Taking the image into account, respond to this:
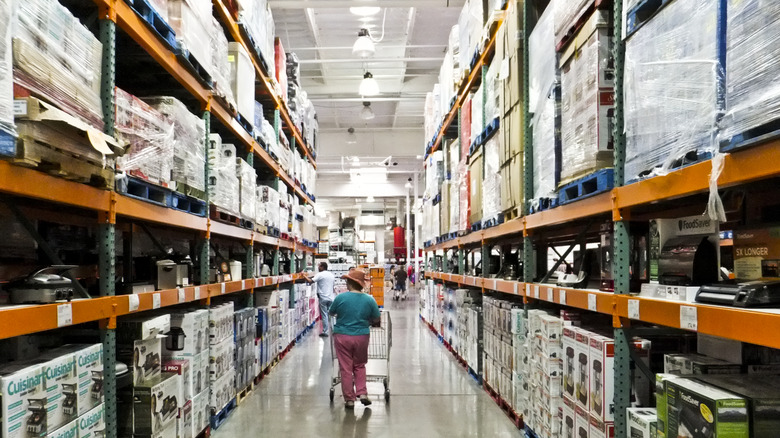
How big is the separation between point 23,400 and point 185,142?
2.55 meters

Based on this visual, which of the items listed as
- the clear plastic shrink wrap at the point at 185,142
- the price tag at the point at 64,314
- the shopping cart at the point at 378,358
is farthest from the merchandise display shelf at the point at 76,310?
the shopping cart at the point at 378,358

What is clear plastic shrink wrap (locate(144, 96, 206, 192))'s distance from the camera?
13.8ft

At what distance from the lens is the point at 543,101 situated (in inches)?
176

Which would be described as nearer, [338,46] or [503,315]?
[503,315]

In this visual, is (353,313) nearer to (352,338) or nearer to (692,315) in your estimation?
(352,338)

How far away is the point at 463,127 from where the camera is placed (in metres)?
8.15

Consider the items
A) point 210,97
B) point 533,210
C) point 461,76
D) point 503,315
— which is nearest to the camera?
point 533,210

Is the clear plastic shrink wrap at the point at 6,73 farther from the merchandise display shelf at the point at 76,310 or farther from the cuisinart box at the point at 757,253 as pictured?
the cuisinart box at the point at 757,253

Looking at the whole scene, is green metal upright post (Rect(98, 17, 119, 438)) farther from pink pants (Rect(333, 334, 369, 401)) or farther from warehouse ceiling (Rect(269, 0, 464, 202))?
warehouse ceiling (Rect(269, 0, 464, 202))

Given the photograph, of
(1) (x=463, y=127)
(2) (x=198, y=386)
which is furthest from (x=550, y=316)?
(1) (x=463, y=127)

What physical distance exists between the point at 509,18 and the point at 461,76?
260 centimetres

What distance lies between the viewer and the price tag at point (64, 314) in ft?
9.01

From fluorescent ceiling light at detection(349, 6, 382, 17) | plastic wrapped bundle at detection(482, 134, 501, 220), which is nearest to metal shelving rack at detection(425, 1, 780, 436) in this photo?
plastic wrapped bundle at detection(482, 134, 501, 220)

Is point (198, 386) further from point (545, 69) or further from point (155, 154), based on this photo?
point (545, 69)
